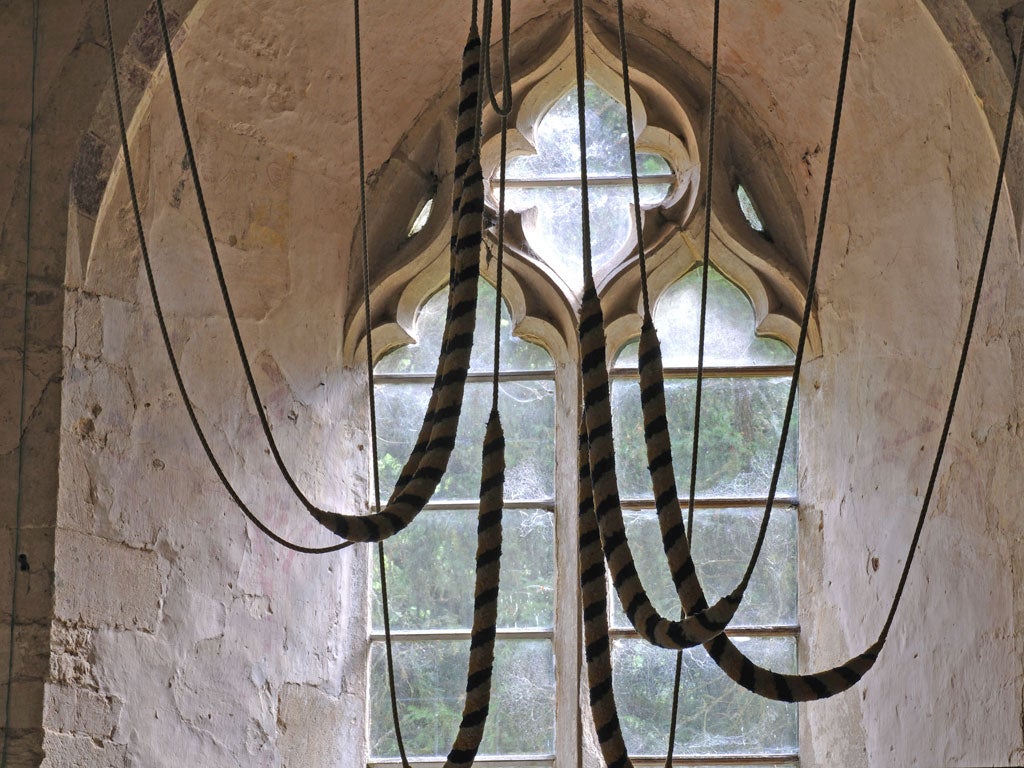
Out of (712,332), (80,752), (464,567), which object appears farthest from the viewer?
(712,332)

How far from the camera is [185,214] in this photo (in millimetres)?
2764

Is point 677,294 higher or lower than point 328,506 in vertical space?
higher

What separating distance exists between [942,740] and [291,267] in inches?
58.9

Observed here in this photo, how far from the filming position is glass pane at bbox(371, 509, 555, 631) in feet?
10.2

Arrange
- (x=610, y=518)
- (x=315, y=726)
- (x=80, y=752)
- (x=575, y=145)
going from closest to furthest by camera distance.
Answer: (x=610, y=518)
(x=80, y=752)
(x=315, y=726)
(x=575, y=145)

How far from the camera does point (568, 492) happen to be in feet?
10.2

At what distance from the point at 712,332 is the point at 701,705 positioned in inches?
30.5

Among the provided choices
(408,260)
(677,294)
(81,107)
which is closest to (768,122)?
(677,294)

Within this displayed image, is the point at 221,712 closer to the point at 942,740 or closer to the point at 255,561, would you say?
the point at 255,561

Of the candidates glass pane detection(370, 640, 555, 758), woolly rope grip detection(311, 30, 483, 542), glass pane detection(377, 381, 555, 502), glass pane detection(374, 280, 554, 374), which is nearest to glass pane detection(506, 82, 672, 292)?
glass pane detection(374, 280, 554, 374)

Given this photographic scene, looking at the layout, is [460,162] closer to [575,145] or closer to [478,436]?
[478,436]

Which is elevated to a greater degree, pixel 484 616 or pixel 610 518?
pixel 610 518

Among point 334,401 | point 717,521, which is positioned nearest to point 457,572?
point 334,401

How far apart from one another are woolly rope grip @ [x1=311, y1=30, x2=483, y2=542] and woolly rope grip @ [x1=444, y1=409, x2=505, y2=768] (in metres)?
0.06
